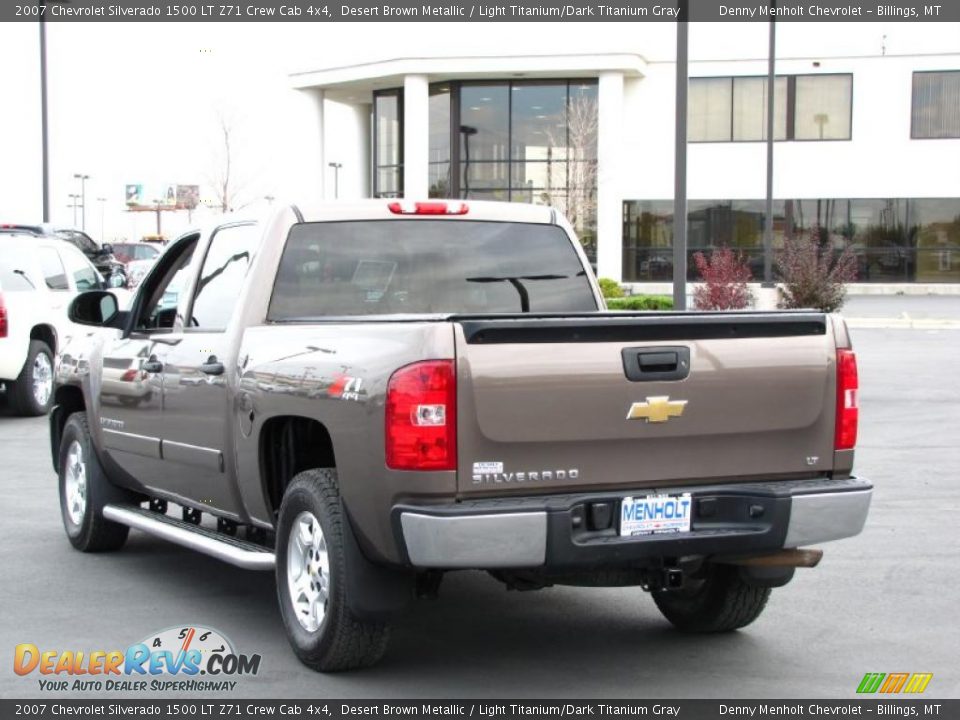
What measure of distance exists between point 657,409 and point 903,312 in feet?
104

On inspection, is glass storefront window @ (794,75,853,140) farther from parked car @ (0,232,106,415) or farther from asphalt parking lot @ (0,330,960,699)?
asphalt parking lot @ (0,330,960,699)

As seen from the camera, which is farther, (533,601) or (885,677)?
(533,601)

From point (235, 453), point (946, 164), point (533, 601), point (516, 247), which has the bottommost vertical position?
point (533, 601)

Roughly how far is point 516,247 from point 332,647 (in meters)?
2.61

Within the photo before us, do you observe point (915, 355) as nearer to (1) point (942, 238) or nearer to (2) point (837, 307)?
(2) point (837, 307)

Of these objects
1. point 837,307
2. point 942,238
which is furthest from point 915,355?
point 942,238

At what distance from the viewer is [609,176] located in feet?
153

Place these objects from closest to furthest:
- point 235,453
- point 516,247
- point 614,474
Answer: point 614,474
point 235,453
point 516,247

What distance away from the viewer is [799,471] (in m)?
5.74

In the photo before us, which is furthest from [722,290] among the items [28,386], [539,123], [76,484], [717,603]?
[539,123]

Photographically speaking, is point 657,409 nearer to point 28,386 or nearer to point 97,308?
point 97,308

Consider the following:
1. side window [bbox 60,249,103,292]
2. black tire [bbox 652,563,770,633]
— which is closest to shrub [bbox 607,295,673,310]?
side window [bbox 60,249,103,292]

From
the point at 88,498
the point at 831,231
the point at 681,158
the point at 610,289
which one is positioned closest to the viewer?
the point at 88,498

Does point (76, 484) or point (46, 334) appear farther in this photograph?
point (46, 334)
